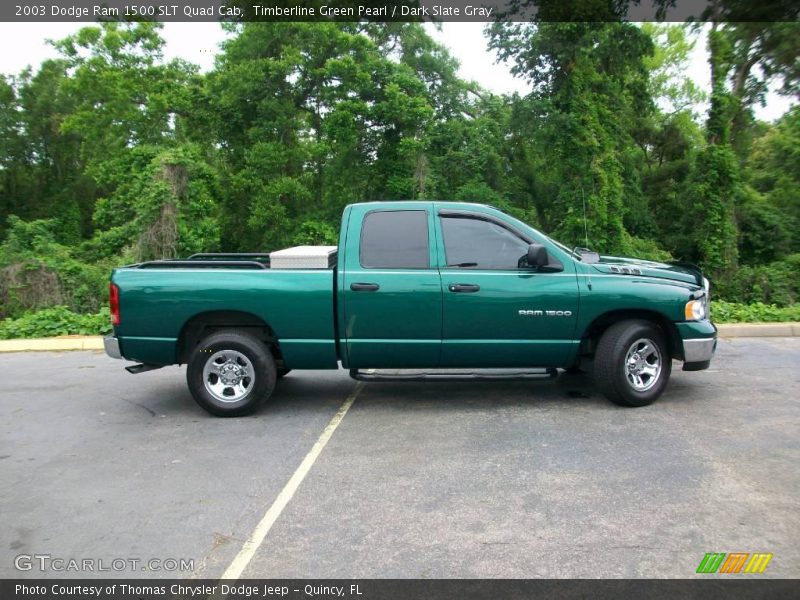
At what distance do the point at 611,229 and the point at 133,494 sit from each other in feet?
52.0

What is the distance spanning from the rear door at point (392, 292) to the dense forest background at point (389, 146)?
457 inches

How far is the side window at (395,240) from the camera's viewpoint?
616 centimetres

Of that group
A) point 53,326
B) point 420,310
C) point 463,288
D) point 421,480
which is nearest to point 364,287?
point 420,310

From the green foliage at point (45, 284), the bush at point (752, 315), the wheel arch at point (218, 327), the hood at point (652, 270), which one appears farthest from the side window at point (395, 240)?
the green foliage at point (45, 284)

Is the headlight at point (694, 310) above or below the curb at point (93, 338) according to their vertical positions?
above

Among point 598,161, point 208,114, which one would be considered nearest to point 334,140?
point 208,114

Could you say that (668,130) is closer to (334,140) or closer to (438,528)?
(334,140)

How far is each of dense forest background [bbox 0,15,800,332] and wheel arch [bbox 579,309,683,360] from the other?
11838 mm

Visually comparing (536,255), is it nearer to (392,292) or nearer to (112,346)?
(392,292)

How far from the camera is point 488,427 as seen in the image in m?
5.76

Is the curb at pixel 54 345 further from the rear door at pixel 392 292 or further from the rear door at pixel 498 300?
the rear door at pixel 498 300

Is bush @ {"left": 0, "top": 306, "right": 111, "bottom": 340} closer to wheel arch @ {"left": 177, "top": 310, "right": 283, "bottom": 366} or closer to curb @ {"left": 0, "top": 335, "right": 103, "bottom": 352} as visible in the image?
curb @ {"left": 0, "top": 335, "right": 103, "bottom": 352}

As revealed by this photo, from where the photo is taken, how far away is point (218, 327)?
252 inches

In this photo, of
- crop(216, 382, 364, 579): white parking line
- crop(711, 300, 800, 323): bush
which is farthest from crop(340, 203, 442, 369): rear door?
crop(711, 300, 800, 323): bush
